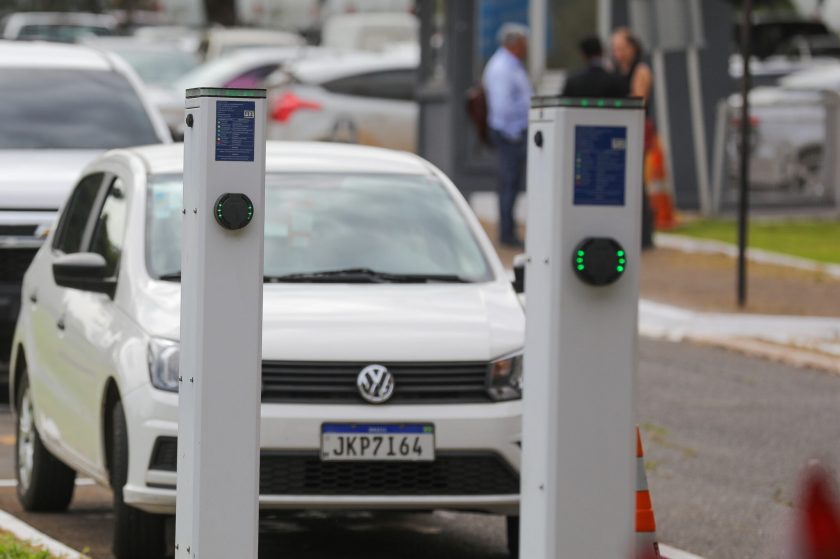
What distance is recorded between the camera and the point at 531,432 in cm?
436

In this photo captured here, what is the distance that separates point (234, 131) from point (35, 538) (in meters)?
2.58

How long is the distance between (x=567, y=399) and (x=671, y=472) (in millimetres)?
5222

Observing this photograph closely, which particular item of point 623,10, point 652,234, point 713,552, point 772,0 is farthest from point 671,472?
point 772,0

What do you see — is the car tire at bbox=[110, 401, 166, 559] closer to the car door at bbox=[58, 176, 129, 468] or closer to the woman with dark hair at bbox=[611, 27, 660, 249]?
the car door at bbox=[58, 176, 129, 468]

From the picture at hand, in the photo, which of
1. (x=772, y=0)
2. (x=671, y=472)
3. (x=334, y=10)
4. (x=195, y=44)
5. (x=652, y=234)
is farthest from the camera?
(x=772, y=0)

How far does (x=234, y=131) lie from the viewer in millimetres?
5031

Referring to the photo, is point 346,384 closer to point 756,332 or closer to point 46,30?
point 756,332

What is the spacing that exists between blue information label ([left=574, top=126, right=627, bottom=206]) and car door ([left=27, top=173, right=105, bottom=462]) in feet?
12.7

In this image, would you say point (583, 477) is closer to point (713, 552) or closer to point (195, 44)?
point (713, 552)

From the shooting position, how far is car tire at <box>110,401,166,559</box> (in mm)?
7102

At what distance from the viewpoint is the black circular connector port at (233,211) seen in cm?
498

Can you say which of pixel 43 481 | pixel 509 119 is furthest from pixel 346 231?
pixel 509 119

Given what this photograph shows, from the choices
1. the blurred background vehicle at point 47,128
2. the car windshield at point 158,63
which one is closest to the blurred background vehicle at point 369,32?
the car windshield at point 158,63

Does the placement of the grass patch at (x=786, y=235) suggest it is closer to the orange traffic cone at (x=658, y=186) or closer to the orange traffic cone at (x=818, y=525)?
the orange traffic cone at (x=658, y=186)
